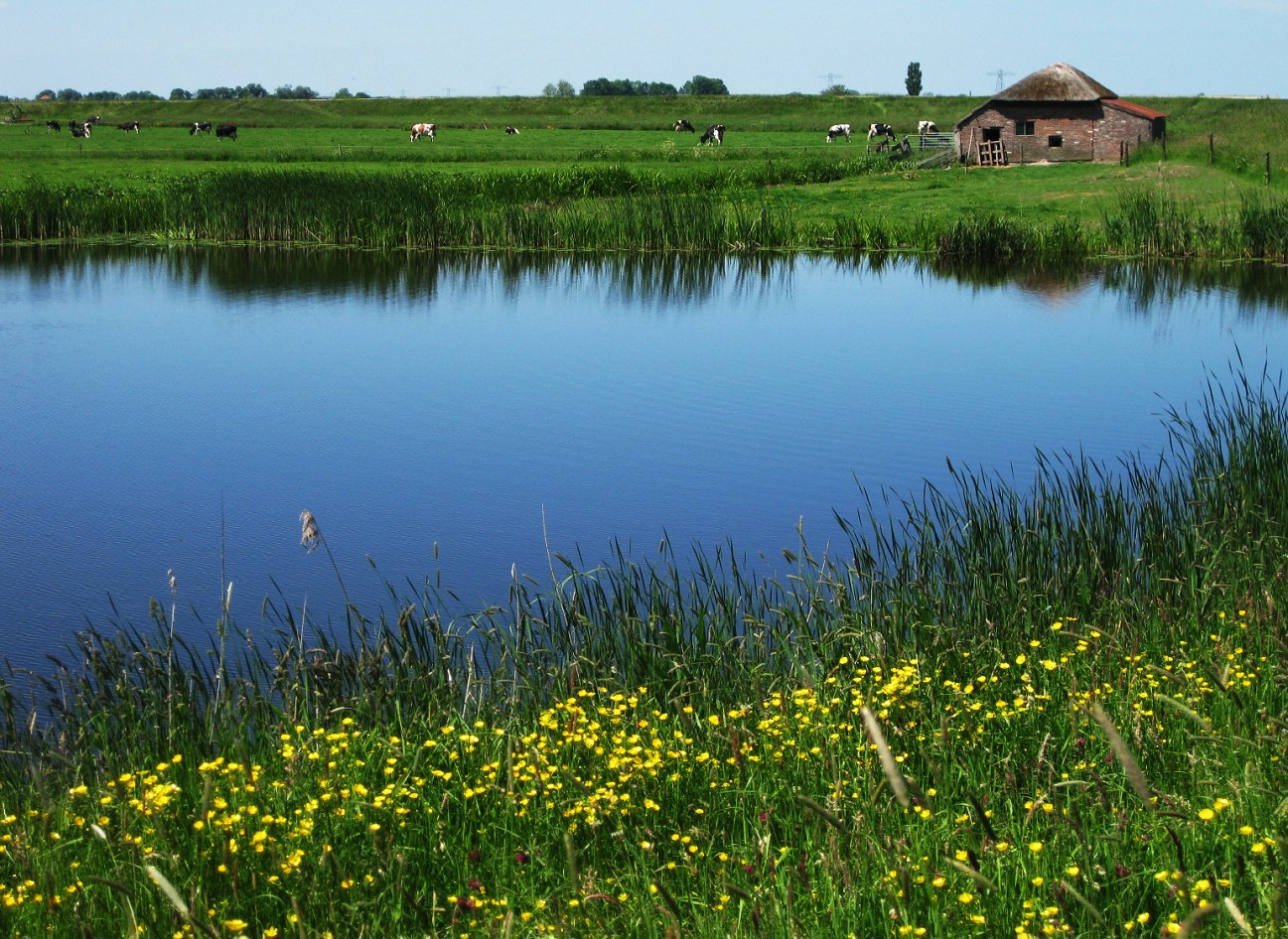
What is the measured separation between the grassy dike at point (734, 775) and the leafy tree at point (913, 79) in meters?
136

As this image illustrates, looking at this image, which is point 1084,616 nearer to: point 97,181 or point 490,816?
point 490,816

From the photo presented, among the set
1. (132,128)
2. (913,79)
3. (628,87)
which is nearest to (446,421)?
(132,128)

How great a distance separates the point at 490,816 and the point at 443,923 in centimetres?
69

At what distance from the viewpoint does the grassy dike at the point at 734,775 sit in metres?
3.54

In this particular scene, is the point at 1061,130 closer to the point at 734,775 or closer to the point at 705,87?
the point at 734,775

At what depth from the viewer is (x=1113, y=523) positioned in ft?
26.8

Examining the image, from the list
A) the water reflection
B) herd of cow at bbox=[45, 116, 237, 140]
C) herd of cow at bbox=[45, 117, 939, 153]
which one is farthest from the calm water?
herd of cow at bbox=[45, 116, 237, 140]

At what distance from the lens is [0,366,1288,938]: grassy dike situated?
3535mm

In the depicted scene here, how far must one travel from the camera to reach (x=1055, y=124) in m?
53.8

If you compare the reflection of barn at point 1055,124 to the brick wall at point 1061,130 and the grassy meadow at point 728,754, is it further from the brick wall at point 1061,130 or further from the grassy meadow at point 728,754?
the grassy meadow at point 728,754

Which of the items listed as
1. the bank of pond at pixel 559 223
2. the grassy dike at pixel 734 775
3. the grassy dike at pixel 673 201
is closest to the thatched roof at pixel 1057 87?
the grassy dike at pixel 673 201

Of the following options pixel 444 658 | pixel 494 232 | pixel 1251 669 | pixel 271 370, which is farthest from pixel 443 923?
pixel 494 232

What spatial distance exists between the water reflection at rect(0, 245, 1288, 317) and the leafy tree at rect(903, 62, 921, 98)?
113 meters

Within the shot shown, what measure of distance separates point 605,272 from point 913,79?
118001 millimetres
